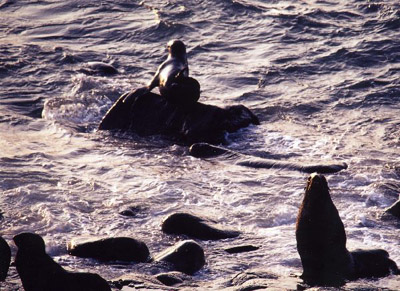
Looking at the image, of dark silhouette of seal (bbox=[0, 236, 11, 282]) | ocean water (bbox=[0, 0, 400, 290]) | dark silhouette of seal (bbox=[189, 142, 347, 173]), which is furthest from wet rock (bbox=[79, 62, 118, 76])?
dark silhouette of seal (bbox=[0, 236, 11, 282])

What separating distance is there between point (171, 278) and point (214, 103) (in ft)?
19.8

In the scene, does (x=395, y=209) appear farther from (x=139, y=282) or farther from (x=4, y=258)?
(x=4, y=258)

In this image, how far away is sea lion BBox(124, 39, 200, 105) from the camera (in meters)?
11.0

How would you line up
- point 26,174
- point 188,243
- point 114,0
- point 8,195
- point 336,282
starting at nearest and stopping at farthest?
1. point 336,282
2. point 188,243
3. point 8,195
4. point 26,174
5. point 114,0

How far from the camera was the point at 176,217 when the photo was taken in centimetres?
776

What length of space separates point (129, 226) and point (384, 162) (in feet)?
10.9

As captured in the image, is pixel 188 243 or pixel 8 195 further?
pixel 8 195

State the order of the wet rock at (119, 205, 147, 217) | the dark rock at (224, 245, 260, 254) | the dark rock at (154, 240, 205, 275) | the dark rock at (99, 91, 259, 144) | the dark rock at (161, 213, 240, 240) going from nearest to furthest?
1. the dark rock at (154, 240, 205, 275)
2. the dark rock at (224, 245, 260, 254)
3. the dark rock at (161, 213, 240, 240)
4. the wet rock at (119, 205, 147, 217)
5. the dark rock at (99, 91, 259, 144)

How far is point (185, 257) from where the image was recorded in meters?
6.90

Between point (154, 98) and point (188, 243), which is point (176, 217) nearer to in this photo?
point (188, 243)

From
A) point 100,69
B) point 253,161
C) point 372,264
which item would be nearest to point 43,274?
point 372,264

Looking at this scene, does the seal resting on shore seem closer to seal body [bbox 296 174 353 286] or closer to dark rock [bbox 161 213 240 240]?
seal body [bbox 296 174 353 286]

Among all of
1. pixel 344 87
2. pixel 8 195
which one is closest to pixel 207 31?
pixel 344 87

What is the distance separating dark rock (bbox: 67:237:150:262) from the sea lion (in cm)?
410
